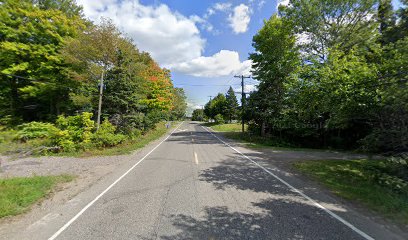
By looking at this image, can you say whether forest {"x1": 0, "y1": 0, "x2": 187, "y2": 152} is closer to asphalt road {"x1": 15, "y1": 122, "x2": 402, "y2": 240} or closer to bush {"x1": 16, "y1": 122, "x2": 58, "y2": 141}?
bush {"x1": 16, "y1": 122, "x2": 58, "y2": 141}

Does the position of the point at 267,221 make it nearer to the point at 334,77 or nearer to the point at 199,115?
the point at 334,77

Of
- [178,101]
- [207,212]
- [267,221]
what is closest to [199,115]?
[178,101]

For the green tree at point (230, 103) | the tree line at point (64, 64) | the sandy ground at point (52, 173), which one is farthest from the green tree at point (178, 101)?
the sandy ground at point (52, 173)

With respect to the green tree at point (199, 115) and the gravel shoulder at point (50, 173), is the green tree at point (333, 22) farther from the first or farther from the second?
the green tree at point (199, 115)

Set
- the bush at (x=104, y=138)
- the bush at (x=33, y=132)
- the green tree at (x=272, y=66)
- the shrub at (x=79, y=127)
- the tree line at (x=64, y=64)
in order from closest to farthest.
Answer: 1. the shrub at (x=79, y=127)
2. the bush at (x=104, y=138)
3. the bush at (x=33, y=132)
4. the tree line at (x=64, y=64)
5. the green tree at (x=272, y=66)

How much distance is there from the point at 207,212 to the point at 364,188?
5300 millimetres

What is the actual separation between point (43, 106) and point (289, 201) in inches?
1246

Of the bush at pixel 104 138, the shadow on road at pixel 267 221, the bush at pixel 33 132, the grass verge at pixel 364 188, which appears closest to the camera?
the shadow on road at pixel 267 221

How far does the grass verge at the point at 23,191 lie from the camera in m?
5.09

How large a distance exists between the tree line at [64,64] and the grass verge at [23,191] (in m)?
12.2

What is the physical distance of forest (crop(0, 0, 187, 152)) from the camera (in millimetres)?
18141

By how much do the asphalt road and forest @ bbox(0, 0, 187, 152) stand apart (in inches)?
431

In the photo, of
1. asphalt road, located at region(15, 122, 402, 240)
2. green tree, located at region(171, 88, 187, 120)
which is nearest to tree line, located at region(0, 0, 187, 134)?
asphalt road, located at region(15, 122, 402, 240)

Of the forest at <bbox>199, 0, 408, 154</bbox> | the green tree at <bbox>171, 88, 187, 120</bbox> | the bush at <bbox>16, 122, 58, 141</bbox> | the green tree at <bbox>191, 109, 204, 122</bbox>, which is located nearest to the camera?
the forest at <bbox>199, 0, 408, 154</bbox>
